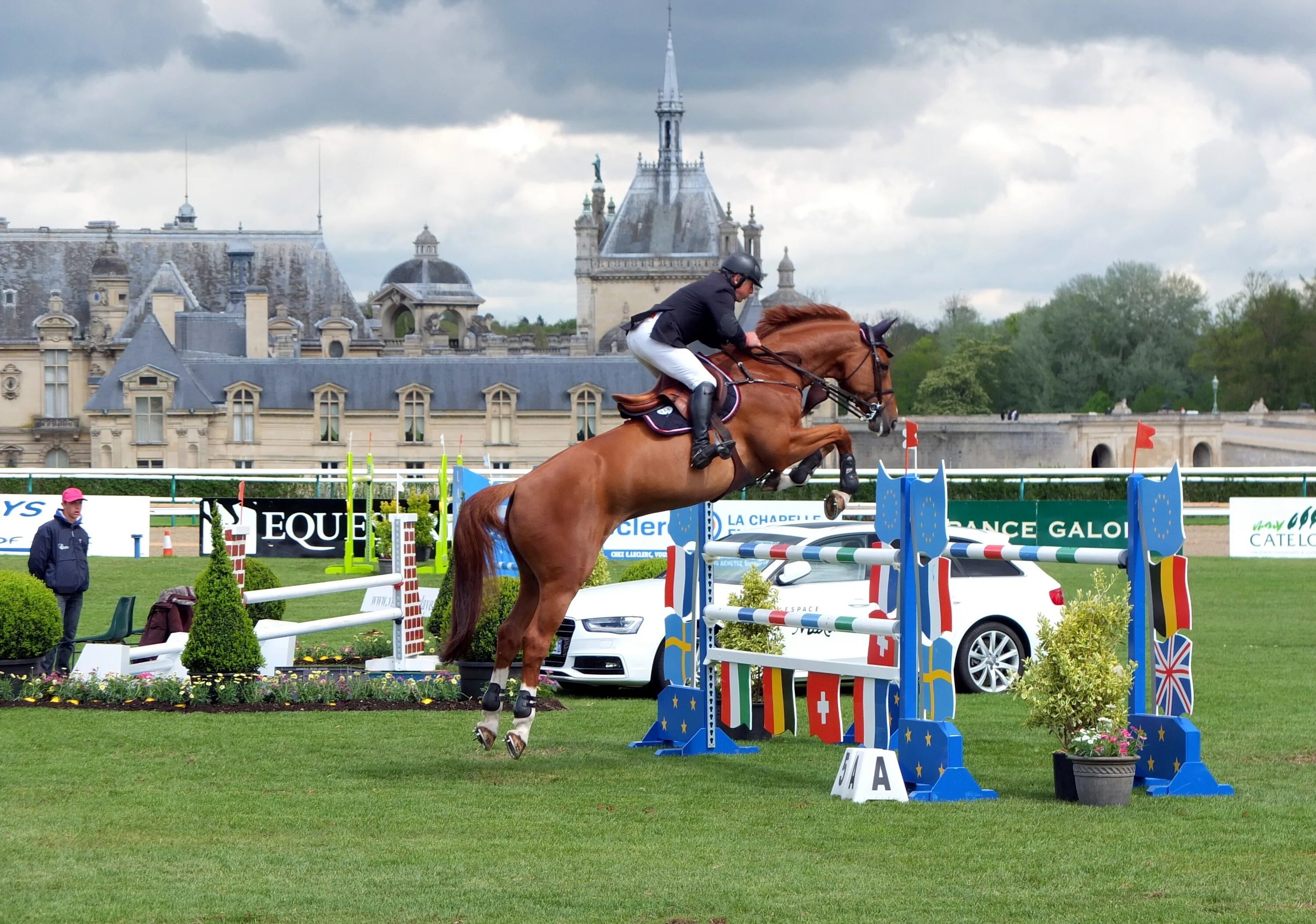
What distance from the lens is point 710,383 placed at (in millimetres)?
9914

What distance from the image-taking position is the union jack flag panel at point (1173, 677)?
9.26 meters

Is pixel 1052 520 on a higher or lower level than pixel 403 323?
lower

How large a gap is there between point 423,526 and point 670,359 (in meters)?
20.9

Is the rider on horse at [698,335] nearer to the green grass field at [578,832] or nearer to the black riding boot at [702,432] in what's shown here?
the black riding boot at [702,432]

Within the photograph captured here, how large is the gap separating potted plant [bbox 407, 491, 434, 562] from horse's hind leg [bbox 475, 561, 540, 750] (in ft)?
62.4

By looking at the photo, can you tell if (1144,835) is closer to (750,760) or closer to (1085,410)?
(750,760)

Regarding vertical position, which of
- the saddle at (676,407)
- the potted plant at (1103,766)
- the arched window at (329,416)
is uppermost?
the arched window at (329,416)

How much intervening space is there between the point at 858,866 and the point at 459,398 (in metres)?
66.4

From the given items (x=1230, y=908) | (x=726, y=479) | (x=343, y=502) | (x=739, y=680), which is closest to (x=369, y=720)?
(x=739, y=680)

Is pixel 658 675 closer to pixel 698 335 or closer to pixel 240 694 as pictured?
pixel 240 694

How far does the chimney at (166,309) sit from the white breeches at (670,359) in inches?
2821

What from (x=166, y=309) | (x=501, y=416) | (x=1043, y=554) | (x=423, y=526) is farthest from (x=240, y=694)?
(x=166, y=309)

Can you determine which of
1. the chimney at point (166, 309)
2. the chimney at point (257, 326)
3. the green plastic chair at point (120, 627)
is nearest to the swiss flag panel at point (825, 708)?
the green plastic chair at point (120, 627)

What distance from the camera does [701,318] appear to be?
403 inches
